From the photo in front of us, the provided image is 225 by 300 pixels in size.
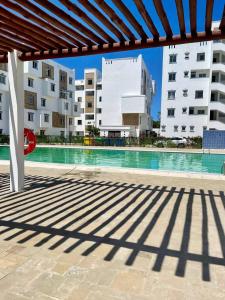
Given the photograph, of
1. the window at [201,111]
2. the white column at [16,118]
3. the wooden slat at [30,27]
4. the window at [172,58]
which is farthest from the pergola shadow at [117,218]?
the window at [172,58]

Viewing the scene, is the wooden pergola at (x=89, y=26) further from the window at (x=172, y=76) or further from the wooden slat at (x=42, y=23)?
the window at (x=172, y=76)

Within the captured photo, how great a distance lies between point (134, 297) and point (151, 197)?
12.8 ft

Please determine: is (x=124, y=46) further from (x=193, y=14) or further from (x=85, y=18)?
(x=193, y=14)

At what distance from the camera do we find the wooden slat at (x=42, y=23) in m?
A: 3.65

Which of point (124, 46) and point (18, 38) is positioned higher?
point (18, 38)

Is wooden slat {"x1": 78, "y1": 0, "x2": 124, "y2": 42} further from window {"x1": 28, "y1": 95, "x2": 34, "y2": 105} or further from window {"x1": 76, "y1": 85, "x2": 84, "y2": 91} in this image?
window {"x1": 76, "y1": 85, "x2": 84, "y2": 91}

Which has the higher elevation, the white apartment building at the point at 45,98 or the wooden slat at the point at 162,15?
the white apartment building at the point at 45,98

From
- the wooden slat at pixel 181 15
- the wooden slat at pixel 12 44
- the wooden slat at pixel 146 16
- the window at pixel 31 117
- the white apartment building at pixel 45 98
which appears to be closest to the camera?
the wooden slat at pixel 181 15

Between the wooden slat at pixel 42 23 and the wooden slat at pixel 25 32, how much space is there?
0.38m

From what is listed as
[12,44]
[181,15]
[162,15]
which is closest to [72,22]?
[162,15]

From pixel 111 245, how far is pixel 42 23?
391cm

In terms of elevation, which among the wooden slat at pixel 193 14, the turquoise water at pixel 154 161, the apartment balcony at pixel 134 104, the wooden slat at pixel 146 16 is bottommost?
the turquoise water at pixel 154 161

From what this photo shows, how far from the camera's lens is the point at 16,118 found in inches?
252

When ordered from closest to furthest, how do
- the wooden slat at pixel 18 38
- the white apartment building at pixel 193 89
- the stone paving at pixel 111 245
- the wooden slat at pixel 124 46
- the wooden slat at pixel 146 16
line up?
the stone paving at pixel 111 245
the wooden slat at pixel 146 16
the wooden slat at pixel 124 46
the wooden slat at pixel 18 38
the white apartment building at pixel 193 89
